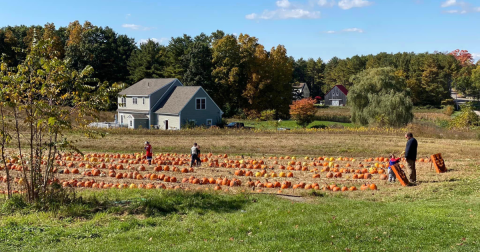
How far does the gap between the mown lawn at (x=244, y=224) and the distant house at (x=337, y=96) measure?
344 feet

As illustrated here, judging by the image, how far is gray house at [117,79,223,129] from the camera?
166 ft

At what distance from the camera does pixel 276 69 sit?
235ft

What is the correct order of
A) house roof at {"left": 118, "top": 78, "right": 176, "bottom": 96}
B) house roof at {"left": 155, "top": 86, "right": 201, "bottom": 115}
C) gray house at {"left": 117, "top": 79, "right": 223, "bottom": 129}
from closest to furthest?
1. house roof at {"left": 155, "top": 86, "right": 201, "bottom": 115}
2. gray house at {"left": 117, "top": 79, "right": 223, "bottom": 129}
3. house roof at {"left": 118, "top": 78, "right": 176, "bottom": 96}

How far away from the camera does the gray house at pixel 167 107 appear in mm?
50688

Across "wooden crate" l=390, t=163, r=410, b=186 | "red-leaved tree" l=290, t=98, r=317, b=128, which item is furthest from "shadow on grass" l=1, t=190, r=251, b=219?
"red-leaved tree" l=290, t=98, r=317, b=128

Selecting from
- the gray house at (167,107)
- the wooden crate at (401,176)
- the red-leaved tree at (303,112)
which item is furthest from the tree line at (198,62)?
the wooden crate at (401,176)

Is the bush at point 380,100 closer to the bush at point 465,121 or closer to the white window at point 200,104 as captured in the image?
the bush at point 465,121

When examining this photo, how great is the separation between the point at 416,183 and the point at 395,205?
3.93m

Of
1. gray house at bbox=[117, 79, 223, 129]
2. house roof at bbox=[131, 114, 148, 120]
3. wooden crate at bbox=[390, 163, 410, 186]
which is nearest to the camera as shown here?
wooden crate at bbox=[390, 163, 410, 186]

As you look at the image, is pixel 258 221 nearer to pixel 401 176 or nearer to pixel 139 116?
pixel 401 176

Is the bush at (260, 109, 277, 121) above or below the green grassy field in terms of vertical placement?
above

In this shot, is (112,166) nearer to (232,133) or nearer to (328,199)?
(328,199)

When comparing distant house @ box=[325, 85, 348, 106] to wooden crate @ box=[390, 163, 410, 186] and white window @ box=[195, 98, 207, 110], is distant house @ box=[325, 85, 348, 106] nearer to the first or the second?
white window @ box=[195, 98, 207, 110]

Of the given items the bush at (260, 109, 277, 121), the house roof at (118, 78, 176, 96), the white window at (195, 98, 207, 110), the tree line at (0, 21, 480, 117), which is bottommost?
the bush at (260, 109, 277, 121)
